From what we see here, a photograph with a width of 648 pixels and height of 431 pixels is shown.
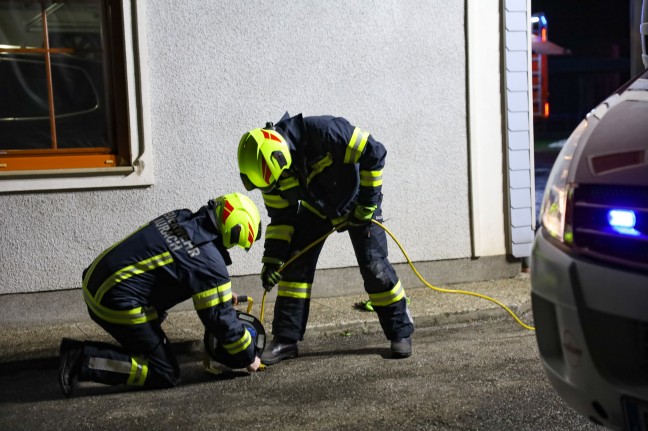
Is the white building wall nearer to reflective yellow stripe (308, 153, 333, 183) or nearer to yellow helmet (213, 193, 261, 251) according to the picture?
reflective yellow stripe (308, 153, 333, 183)

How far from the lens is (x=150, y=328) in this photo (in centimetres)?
554

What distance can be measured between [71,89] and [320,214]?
2595 mm

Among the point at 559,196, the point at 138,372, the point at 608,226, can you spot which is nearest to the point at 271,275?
the point at 138,372

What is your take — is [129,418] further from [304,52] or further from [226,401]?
[304,52]

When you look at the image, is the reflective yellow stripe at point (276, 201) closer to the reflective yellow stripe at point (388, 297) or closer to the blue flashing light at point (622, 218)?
the reflective yellow stripe at point (388, 297)

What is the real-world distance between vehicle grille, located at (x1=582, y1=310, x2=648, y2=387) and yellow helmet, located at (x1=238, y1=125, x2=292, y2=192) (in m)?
2.92

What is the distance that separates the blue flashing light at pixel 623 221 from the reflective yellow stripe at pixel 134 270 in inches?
119

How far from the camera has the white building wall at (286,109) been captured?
7.45 meters

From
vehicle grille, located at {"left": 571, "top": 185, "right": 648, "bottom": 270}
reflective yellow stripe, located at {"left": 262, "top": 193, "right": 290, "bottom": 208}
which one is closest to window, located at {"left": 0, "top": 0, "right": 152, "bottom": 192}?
reflective yellow stripe, located at {"left": 262, "top": 193, "right": 290, "bottom": 208}

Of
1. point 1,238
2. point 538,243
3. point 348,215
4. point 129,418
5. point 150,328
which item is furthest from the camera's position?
point 1,238

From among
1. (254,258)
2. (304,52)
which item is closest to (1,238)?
(254,258)

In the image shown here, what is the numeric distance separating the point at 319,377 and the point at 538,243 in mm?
2533

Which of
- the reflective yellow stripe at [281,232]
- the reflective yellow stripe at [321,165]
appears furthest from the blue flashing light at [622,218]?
the reflective yellow stripe at [281,232]

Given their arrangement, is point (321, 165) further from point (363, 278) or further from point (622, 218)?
point (622, 218)
